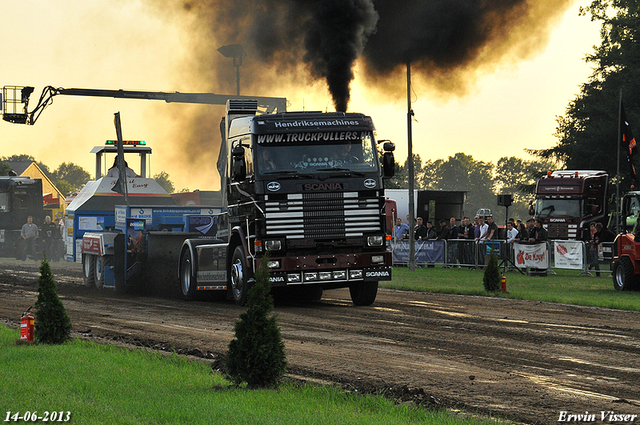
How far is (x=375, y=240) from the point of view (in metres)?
15.7

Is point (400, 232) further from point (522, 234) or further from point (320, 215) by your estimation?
point (320, 215)

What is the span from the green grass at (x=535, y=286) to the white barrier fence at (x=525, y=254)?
0.37 meters

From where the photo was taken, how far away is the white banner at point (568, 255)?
25500 millimetres

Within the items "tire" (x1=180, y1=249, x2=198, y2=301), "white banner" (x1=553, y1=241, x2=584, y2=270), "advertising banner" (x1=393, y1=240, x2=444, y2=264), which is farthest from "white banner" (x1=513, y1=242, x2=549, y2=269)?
"tire" (x1=180, y1=249, x2=198, y2=301)

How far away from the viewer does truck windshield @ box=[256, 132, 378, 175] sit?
15.4 metres

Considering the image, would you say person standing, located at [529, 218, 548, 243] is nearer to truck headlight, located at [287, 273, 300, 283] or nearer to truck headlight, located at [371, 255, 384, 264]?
truck headlight, located at [371, 255, 384, 264]

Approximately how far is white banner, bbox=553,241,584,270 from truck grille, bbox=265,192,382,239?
12.0 metres

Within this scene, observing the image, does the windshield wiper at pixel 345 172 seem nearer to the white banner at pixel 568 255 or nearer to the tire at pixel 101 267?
the tire at pixel 101 267

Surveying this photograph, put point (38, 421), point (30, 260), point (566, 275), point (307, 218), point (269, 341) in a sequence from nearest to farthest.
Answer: point (38, 421) → point (269, 341) → point (307, 218) → point (566, 275) → point (30, 260)

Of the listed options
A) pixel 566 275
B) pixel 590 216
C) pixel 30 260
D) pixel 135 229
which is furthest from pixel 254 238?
pixel 30 260

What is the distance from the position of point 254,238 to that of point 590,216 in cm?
2410

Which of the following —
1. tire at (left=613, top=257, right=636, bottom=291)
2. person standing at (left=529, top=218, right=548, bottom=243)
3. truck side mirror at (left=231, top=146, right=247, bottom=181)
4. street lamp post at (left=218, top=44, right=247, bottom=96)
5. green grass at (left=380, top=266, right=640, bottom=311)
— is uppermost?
street lamp post at (left=218, top=44, right=247, bottom=96)

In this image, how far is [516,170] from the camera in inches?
7574

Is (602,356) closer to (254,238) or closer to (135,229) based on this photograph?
(254,238)
